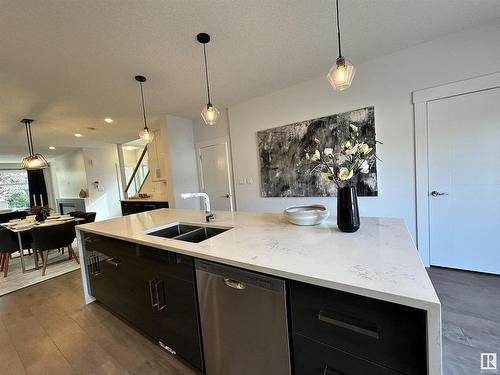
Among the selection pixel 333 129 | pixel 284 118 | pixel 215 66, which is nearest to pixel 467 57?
pixel 333 129

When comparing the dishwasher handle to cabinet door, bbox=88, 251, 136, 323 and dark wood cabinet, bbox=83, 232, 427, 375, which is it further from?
cabinet door, bbox=88, 251, 136, 323

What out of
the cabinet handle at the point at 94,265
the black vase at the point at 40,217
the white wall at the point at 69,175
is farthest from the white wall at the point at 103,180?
the cabinet handle at the point at 94,265

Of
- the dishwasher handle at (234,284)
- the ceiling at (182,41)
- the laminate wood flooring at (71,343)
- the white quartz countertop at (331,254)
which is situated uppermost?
the ceiling at (182,41)

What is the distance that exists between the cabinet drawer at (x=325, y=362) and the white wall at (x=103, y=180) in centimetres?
782

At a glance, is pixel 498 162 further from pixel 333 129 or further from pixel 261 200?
pixel 261 200

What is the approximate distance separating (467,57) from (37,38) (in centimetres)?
412

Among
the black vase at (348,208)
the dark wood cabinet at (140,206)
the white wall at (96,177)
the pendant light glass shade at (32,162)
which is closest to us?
the black vase at (348,208)

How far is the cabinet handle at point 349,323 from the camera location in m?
0.72

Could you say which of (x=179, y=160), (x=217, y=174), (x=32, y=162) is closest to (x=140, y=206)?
(x=179, y=160)

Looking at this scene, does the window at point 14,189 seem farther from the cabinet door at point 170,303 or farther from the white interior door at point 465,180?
the white interior door at point 465,180

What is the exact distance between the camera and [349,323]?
0.76 meters

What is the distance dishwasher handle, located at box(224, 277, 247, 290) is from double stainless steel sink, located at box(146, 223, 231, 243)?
24.4 inches

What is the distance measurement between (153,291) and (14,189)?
11342 mm

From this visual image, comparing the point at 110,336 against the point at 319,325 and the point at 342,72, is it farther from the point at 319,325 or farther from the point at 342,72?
the point at 342,72
